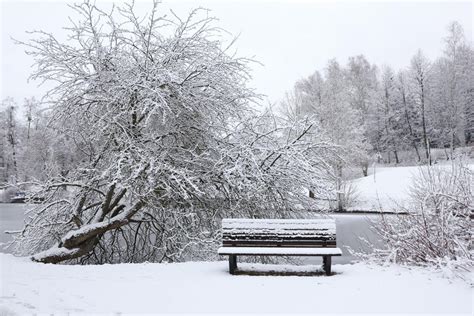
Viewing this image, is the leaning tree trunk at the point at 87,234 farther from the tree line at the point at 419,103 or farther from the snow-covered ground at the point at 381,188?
the tree line at the point at 419,103

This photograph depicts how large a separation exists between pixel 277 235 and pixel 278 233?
0.03 m

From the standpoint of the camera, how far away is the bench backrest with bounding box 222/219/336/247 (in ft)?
20.3

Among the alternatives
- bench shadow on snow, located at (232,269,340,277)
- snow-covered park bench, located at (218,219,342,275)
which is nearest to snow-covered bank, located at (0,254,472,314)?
bench shadow on snow, located at (232,269,340,277)

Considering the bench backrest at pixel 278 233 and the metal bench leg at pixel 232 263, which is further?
the bench backrest at pixel 278 233

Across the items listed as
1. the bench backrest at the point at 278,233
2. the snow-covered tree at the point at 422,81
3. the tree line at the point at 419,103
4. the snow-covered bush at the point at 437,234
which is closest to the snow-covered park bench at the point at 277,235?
the bench backrest at the point at 278,233

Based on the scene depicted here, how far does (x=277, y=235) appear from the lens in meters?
6.25

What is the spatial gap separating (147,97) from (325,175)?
13.6ft

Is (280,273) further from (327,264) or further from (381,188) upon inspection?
(381,188)

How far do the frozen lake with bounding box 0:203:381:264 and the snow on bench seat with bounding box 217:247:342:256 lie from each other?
6973 mm

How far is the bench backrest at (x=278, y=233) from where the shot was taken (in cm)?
619

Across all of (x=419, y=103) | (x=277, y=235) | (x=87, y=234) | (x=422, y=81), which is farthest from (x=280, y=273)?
(x=419, y=103)

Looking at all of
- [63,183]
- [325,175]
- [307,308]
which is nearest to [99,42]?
[63,183]

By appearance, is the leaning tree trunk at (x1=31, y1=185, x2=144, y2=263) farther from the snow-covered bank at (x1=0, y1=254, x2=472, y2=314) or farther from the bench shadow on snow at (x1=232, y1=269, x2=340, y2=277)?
the bench shadow on snow at (x1=232, y1=269, x2=340, y2=277)

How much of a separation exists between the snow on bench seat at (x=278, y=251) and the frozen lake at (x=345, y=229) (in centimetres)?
697
